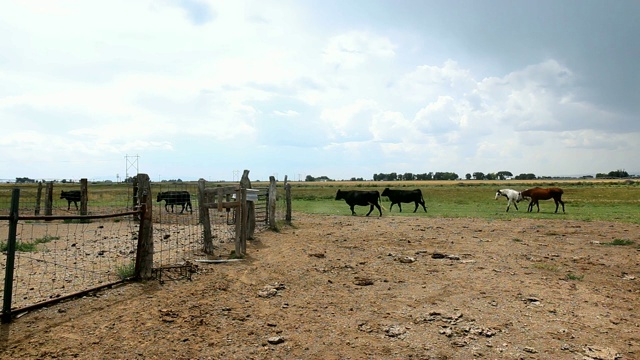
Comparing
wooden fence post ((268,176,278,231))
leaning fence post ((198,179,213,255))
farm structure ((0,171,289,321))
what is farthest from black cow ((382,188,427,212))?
leaning fence post ((198,179,213,255))

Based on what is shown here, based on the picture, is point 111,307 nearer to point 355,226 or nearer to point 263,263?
point 263,263

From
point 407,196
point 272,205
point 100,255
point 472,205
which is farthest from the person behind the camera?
point 472,205

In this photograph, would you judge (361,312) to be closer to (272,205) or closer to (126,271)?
(126,271)

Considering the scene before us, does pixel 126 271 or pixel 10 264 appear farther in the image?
pixel 126 271

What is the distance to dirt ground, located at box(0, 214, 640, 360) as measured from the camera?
492cm

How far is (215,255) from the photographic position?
938 centimetres

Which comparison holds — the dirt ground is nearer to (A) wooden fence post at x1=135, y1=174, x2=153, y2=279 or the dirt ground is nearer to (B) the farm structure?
(A) wooden fence post at x1=135, y1=174, x2=153, y2=279

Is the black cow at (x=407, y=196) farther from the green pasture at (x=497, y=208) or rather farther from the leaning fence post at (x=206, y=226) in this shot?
the leaning fence post at (x=206, y=226)

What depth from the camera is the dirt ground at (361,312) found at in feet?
16.1

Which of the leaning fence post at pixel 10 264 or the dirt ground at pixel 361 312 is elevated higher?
the leaning fence post at pixel 10 264

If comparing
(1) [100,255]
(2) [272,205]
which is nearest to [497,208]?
(2) [272,205]

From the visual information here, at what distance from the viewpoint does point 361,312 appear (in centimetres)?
617

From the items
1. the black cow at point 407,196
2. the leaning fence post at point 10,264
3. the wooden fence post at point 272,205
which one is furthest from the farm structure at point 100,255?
the black cow at point 407,196

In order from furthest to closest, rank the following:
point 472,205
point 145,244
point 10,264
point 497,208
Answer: point 472,205 → point 497,208 → point 145,244 → point 10,264
